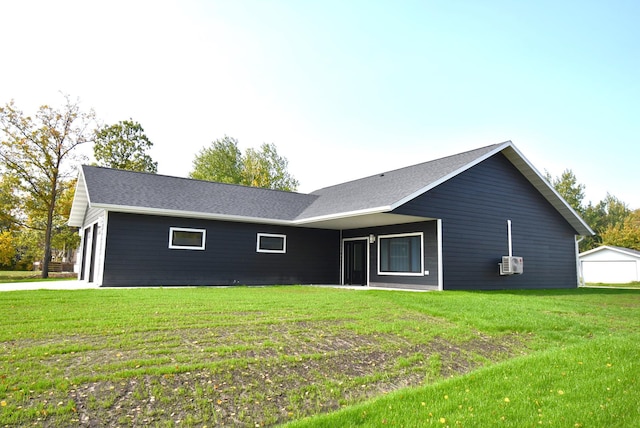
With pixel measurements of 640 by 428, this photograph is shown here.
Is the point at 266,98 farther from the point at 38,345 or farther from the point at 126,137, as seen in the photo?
the point at 126,137

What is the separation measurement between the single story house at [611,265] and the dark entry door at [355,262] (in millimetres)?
19141

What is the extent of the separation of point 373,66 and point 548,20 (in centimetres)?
521

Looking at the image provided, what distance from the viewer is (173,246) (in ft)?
45.3

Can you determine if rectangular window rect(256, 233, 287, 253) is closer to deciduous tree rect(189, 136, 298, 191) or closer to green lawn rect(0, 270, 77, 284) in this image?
green lawn rect(0, 270, 77, 284)

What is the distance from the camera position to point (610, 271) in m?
26.9

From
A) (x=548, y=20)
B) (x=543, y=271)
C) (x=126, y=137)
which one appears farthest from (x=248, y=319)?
(x=126, y=137)

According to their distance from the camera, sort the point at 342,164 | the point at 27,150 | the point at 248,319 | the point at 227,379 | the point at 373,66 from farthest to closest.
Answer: the point at 342,164
the point at 27,150
the point at 373,66
the point at 248,319
the point at 227,379

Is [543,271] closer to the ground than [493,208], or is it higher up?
closer to the ground

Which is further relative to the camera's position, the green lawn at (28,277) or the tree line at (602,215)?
the tree line at (602,215)

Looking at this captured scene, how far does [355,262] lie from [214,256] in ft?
17.9

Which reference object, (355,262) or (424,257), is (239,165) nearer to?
(355,262)

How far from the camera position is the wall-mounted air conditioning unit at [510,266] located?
14.1 meters

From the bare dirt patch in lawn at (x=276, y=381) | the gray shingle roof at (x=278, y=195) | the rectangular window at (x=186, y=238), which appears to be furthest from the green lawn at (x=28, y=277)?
the bare dirt patch in lawn at (x=276, y=381)

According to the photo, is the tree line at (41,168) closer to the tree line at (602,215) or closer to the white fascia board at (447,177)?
the white fascia board at (447,177)
